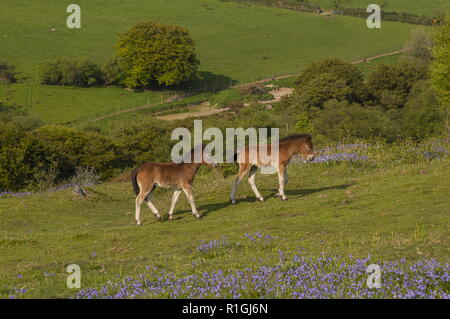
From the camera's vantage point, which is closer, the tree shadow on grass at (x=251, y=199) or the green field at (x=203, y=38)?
the tree shadow on grass at (x=251, y=199)

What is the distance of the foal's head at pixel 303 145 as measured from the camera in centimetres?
2227

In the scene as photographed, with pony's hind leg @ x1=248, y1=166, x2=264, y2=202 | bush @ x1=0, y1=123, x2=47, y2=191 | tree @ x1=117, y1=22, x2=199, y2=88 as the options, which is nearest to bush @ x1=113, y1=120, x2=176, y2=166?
bush @ x1=0, y1=123, x2=47, y2=191

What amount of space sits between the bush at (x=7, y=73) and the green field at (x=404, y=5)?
312 feet

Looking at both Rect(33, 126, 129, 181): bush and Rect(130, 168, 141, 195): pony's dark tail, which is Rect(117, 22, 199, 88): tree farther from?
Rect(130, 168, 141, 195): pony's dark tail

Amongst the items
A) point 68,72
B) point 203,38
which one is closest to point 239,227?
point 68,72

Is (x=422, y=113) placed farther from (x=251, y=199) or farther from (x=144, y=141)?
(x=251, y=199)

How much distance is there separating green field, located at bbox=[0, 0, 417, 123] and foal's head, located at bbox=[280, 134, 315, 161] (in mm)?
78843

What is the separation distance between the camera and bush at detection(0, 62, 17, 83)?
104 meters

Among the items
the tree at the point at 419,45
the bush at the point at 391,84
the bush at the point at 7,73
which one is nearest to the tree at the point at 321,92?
the bush at the point at 391,84

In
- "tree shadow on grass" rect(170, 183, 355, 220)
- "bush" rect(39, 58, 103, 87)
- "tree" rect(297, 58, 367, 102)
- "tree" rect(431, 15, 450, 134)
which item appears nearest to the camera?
"tree shadow on grass" rect(170, 183, 355, 220)

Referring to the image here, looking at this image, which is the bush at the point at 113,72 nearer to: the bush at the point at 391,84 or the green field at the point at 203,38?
the green field at the point at 203,38

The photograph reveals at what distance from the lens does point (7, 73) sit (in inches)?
4151

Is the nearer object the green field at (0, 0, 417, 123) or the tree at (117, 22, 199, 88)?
the green field at (0, 0, 417, 123)

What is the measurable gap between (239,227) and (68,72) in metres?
95.6
